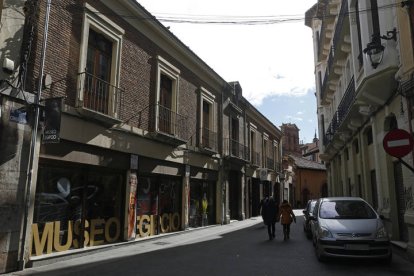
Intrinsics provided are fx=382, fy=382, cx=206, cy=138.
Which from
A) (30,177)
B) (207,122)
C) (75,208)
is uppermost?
(207,122)

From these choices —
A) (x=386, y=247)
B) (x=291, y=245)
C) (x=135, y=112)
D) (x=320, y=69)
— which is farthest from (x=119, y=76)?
(x=320, y=69)

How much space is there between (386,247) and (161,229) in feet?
28.6

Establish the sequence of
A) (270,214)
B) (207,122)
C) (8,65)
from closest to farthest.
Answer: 1. (8,65)
2. (270,214)
3. (207,122)

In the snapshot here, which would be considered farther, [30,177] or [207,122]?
[207,122]

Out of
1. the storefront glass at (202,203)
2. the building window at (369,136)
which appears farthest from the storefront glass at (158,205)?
the building window at (369,136)

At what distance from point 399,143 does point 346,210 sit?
9.30 ft

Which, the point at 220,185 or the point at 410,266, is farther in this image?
the point at 220,185

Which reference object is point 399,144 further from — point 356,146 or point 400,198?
point 356,146

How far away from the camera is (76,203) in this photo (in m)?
10.6

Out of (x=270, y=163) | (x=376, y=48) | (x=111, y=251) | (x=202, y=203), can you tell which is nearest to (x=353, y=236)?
(x=376, y=48)

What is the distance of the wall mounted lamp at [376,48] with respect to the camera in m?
10.9

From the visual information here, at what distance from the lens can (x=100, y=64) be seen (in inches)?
470

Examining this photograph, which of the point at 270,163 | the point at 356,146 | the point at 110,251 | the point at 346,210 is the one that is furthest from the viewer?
the point at 270,163

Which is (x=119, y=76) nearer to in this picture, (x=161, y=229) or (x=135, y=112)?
(x=135, y=112)
